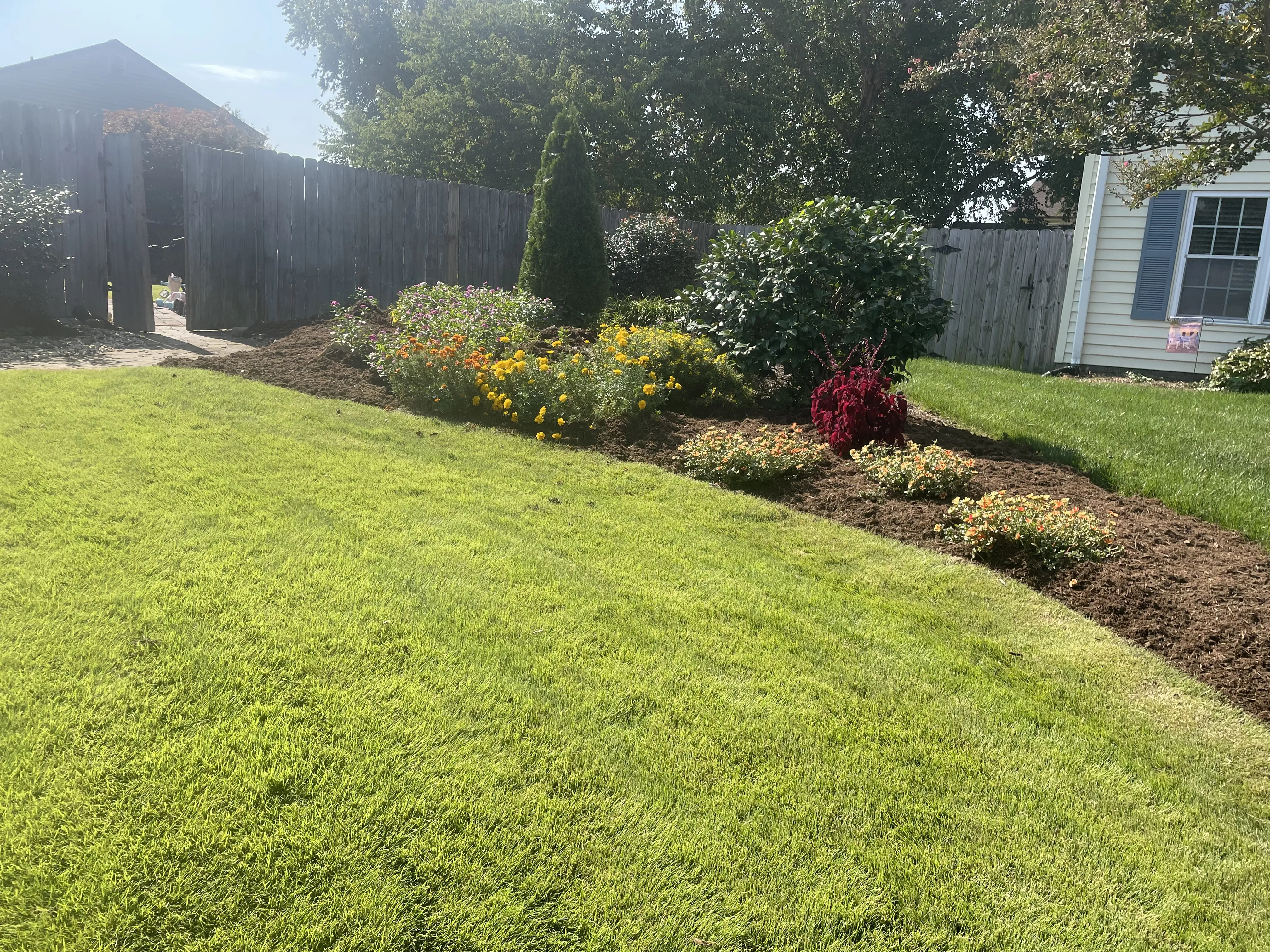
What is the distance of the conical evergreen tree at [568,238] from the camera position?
10.6m

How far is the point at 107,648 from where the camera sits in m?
2.67

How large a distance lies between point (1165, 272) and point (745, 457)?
9.29 meters

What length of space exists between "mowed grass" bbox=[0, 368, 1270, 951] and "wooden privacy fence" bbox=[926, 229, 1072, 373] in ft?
34.9

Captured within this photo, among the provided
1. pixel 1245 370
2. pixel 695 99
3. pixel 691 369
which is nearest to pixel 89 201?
pixel 691 369

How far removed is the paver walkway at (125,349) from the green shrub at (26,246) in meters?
0.49

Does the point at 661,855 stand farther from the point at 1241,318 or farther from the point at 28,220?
the point at 1241,318

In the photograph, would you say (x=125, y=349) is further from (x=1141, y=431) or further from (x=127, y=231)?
(x=1141, y=431)

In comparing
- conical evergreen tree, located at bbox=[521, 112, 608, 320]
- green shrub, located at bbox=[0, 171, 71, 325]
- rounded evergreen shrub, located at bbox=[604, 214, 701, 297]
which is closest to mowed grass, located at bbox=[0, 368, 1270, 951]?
green shrub, located at bbox=[0, 171, 71, 325]

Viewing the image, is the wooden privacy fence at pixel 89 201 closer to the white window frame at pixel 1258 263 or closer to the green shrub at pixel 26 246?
the green shrub at pixel 26 246

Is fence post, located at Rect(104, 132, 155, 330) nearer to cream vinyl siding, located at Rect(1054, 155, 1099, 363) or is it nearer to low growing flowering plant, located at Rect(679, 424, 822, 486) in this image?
low growing flowering plant, located at Rect(679, 424, 822, 486)

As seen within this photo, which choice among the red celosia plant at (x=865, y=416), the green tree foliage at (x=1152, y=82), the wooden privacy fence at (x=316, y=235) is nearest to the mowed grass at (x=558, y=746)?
the red celosia plant at (x=865, y=416)

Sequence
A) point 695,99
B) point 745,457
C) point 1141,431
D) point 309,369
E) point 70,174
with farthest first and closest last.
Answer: point 695,99
point 70,174
point 309,369
point 1141,431
point 745,457

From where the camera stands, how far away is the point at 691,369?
23.2 ft

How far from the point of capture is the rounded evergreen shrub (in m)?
13.2
